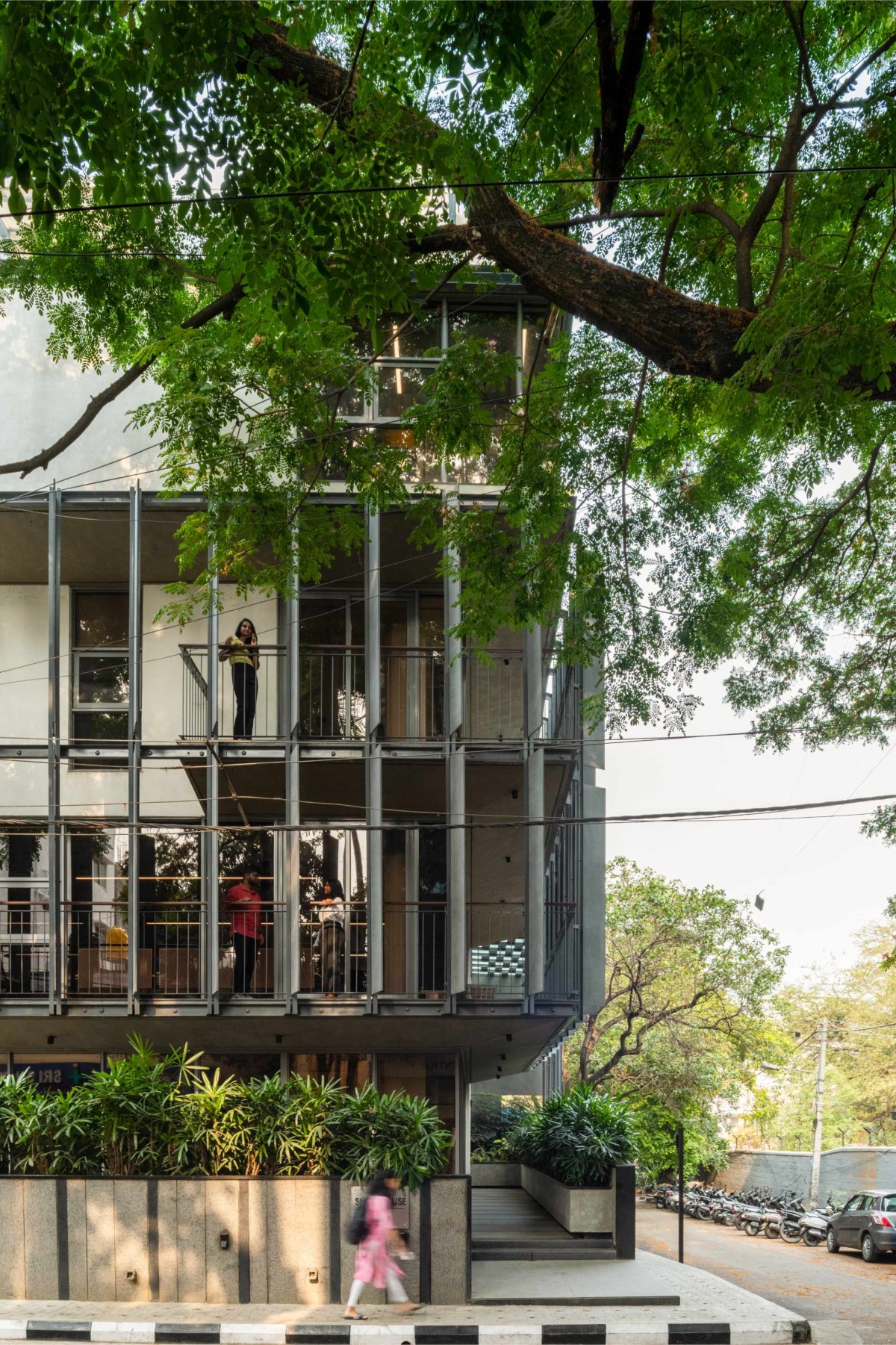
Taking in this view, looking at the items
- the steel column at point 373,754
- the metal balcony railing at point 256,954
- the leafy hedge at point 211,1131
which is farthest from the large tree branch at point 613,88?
the metal balcony railing at point 256,954

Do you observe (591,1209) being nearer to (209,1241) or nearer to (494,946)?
(209,1241)

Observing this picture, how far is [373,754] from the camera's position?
1580cm

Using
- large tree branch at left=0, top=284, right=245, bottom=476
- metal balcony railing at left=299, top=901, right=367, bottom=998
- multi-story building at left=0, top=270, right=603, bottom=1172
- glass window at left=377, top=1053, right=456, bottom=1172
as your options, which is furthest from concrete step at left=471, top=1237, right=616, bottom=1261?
large tree branch at left=0, top=284, right=245, bottom=476

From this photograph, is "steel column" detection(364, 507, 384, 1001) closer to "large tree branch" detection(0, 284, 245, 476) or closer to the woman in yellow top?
the woman in yellow top

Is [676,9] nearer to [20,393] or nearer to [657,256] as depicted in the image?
[657,256]

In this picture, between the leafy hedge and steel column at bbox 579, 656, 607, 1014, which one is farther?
steel column at bbox 579, 656, 607, 1014

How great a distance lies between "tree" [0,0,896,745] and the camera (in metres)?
6.79

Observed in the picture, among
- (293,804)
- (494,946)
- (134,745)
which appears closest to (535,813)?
(293,804)

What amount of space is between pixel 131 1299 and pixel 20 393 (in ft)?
38.4

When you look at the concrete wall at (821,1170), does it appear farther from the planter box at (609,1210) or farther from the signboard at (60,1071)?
the signboard at (60,1071)

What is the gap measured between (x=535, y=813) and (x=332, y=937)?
10.7 ft

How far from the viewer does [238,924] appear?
52.2ft

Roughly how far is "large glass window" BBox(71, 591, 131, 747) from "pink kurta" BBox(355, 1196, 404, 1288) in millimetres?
9044

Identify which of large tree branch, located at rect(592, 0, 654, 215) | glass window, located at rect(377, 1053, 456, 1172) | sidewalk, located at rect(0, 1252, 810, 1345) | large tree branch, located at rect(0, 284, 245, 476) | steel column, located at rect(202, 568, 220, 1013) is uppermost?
large tree branch, located at rect(592, 0, 654, 215)
